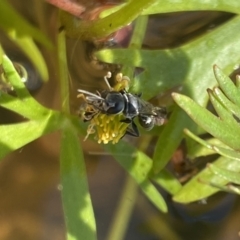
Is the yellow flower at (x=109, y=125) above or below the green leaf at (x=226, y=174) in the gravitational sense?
below

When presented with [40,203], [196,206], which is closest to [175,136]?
[196,206]

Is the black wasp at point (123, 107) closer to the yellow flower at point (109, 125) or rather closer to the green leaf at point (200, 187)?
the yellow flower at point (109, 125)

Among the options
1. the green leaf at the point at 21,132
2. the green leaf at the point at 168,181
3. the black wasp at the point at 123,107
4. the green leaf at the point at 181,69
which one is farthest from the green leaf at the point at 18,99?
the green leaf at the point at 168,181

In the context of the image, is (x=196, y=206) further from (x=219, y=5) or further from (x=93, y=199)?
(x=219, y=5)

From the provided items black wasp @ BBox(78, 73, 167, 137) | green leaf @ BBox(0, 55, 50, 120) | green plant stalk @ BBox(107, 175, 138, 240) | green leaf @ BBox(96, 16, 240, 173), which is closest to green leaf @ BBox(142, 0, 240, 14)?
green leaf @ BBox(96, 16, 240, 173)

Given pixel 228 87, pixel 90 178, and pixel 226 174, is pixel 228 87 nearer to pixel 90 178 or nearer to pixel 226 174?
pixel 226 174

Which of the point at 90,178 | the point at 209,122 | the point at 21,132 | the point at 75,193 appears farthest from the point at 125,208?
the point at 209,122

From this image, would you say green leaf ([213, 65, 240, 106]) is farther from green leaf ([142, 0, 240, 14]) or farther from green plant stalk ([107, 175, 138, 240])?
green plant stalk ([107, 175, 138, 240])
